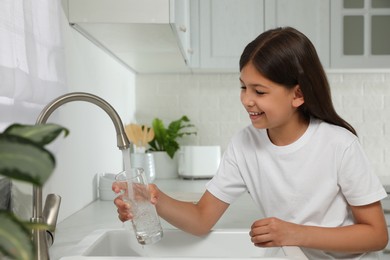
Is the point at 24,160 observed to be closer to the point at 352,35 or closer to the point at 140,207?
the point at 140,207

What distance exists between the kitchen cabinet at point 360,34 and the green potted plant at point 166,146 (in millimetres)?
910

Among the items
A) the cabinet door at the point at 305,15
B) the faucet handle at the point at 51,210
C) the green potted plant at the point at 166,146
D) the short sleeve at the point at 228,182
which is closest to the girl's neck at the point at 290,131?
the short sleeve at the point at 228,182

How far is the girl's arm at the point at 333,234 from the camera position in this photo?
1147 mm

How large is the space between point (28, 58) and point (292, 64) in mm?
594

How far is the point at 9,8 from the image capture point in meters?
1.04

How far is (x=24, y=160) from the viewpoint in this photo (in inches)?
13.3

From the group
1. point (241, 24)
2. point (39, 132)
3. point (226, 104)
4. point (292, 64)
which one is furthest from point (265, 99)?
point (226, 104)

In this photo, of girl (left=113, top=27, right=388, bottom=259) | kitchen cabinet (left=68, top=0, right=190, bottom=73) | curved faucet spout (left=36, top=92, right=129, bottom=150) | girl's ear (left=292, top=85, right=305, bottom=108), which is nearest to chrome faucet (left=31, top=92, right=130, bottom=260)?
curved faucet spout (left=36, top=92, right=129, bottom=150)

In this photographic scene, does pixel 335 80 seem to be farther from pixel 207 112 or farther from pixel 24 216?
pixel 24 216

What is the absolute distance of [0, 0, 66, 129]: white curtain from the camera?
3.35 feet

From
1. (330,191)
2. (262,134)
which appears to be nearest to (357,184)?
(330,191)

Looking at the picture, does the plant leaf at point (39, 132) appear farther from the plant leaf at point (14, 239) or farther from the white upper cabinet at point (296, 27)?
the white upper cabinet at point (296, 27)

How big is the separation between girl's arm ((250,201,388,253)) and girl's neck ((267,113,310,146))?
227 millimetres

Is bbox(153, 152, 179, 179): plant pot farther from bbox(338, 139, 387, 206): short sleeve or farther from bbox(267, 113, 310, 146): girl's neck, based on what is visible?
bbox(338, 139, 387, 206): short sleeve
